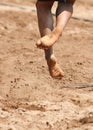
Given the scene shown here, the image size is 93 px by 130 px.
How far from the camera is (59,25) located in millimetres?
4508

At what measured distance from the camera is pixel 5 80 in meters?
7.38

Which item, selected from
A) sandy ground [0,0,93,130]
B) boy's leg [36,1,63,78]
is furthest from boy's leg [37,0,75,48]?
sandy ground [0,0,93,130]

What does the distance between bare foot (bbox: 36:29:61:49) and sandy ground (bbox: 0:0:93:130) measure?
1658 millimetres

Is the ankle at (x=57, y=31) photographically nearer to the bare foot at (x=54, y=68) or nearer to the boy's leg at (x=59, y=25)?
the boy's leg at (x=59, y=25)

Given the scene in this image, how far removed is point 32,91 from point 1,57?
1.43 m

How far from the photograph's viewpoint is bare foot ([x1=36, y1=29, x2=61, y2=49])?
14.4ft

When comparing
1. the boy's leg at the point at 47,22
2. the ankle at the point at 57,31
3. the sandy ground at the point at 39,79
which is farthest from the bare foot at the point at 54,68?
the sandy ground at the point at 39,79

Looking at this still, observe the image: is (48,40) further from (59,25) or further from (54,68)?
(54,68)

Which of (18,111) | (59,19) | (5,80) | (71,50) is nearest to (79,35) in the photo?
(71,50)

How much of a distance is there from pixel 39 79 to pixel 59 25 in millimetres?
3026

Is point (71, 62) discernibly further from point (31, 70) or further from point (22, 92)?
point (22, 92)

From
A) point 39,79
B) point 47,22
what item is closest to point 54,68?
point 47,22

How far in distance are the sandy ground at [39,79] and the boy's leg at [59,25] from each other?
1655 millimetres

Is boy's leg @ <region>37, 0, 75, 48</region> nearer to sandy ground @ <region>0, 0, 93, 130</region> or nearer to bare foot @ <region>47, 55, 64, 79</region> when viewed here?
bare foot @ <region>47, 55, 64, 79</region>
